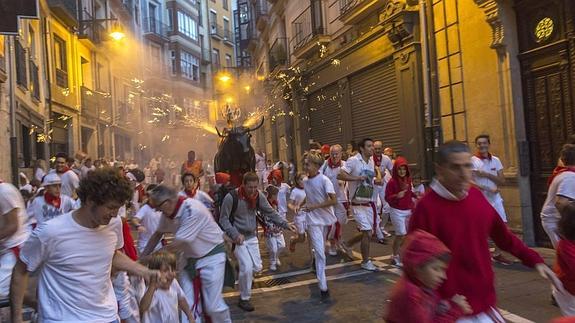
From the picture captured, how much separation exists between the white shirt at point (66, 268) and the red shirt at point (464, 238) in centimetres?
171

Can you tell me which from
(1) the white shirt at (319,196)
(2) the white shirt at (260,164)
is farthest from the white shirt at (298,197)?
(2) the white shirt at (260,164)

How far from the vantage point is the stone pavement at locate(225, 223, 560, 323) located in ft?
18.1

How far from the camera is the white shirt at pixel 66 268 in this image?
110 inches

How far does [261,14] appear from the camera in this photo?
27484 mm

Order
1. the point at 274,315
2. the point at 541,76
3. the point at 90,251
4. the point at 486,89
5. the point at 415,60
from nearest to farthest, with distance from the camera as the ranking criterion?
the point at 90,251 < the point at 274,315 < the point at 541,76 < the point at 486,89 < the point at 415,60

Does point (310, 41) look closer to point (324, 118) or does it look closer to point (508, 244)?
point (324, 118)

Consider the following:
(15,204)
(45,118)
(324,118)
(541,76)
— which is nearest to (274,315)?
(15,204)

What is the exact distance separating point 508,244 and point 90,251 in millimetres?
2263

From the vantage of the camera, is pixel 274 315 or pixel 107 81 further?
pixel 107 81

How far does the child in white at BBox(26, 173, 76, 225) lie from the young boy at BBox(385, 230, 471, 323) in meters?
5.18

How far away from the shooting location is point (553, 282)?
9.46 ft

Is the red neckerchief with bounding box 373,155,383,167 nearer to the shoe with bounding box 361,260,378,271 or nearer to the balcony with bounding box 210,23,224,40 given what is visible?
the shoe with bounding box 361,260,378,271

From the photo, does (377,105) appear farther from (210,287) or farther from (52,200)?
(210,287)

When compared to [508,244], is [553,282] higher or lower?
lower
